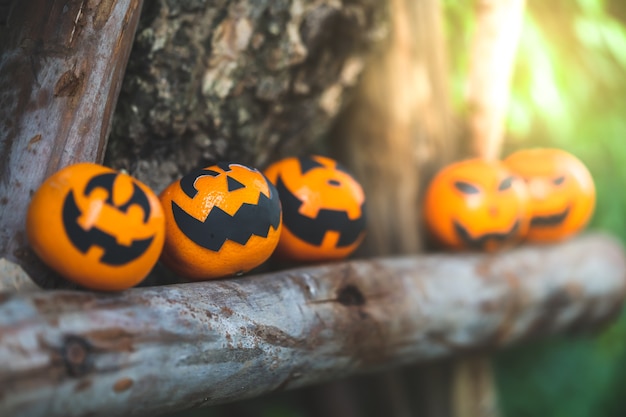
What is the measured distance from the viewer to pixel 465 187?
1.99 metres

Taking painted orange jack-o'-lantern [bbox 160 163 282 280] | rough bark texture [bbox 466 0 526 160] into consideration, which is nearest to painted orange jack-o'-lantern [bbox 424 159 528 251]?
rough bark texture [bbox 466 0 526 160]

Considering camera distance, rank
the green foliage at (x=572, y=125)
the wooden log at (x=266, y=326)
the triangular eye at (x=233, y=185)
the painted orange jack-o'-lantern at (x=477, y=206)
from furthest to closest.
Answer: the green foliage at (x=572, y=125)
the painted orange jack-o'-lantern at (x=477, y=206)
the triangular eye at (x=233, y=185)
the wooden log at (x=266, y=326)

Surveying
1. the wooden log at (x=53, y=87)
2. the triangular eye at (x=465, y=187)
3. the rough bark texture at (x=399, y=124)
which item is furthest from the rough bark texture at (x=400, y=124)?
the wooden log at (x=53, y=87)

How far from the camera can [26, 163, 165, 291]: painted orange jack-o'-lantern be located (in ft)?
3.79

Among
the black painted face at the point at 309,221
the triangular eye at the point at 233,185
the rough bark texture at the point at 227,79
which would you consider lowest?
the black painted face at the point at 309,221

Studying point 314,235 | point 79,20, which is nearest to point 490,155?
point 314,235

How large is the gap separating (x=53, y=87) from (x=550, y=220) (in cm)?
162

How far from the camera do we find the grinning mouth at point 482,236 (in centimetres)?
201

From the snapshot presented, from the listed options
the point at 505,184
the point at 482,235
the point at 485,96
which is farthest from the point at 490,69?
the point at 482,235

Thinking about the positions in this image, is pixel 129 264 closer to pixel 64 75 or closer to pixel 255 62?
Result: pixel 64 75

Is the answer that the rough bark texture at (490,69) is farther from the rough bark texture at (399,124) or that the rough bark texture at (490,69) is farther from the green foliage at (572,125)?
the green foliage at (572,125)

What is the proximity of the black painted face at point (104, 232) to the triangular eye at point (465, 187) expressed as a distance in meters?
1.09

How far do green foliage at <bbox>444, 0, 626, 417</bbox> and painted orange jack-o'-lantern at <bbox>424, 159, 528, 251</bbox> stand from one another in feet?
2.56

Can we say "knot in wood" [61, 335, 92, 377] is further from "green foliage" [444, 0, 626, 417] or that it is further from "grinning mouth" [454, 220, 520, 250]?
"green foliage" [444, 0, 626, 417]
